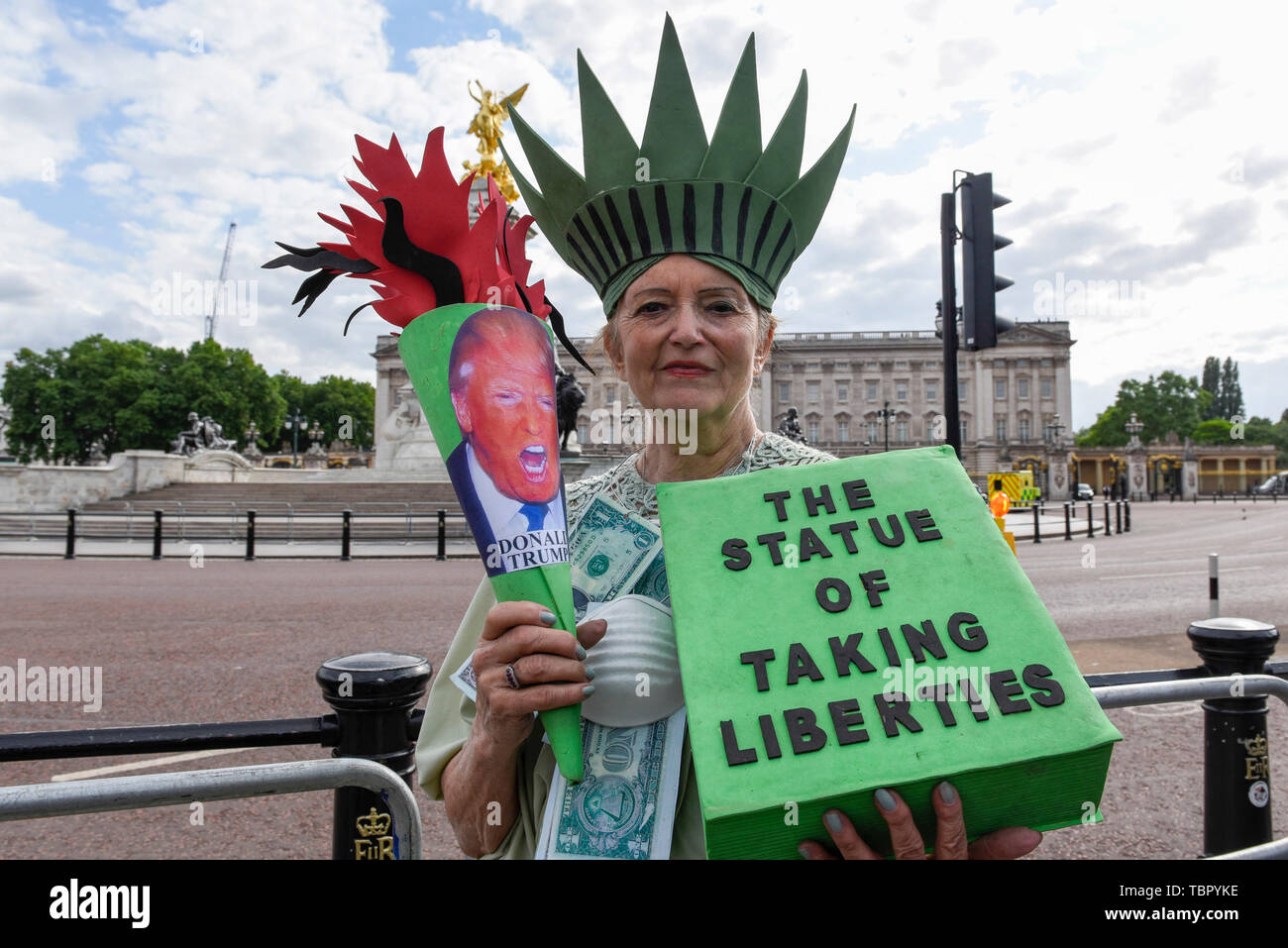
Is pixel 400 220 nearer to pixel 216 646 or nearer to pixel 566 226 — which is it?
pixel 566 226

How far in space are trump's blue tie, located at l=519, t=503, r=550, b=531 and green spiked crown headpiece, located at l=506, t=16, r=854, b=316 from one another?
539 mm

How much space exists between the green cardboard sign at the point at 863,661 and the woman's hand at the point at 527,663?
0.55 ft

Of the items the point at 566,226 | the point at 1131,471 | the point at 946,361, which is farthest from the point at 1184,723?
the point at 1131,471

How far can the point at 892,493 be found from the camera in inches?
51.0

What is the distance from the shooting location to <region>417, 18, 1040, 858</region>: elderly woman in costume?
1412 mm

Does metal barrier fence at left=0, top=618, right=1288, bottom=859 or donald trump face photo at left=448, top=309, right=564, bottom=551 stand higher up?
donald trump face photo at left=448, top=309, right=564, bottom=551

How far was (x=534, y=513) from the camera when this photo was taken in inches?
48.3

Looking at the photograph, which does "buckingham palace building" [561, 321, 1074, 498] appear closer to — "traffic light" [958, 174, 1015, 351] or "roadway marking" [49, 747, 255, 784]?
"traffic light" [958, 174, 1015, 351]

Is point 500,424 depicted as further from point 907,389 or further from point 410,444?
point 907,389

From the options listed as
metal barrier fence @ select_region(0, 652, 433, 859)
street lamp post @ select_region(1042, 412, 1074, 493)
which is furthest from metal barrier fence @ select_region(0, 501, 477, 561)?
street lamp post @ select_region(1042, 412, 1074, 493)

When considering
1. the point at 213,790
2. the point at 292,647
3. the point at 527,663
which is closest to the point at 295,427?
the point at 292,647

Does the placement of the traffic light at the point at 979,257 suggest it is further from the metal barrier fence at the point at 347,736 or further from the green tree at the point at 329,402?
the green tree at the point at 329,402
